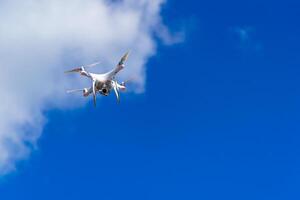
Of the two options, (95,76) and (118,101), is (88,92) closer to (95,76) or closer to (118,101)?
(95,76)

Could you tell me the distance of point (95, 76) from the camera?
71.0m

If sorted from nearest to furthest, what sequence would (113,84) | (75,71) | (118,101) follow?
1. (118,101)
2. (113,84)
3. (75,71)

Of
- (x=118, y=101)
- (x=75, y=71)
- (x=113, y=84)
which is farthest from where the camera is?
(x=75, y=71)

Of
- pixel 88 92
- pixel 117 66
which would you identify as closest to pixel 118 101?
pixel 117 66

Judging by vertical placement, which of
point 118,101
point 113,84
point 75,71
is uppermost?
point 75,71

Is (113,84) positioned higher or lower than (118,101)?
higher

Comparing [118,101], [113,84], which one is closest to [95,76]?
[113,84]

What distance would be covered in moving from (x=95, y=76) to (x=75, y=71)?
5366 mm

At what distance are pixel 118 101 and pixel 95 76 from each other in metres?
7.93

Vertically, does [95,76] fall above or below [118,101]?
above

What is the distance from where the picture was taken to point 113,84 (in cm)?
7025

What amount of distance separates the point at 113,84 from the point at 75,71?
770cm

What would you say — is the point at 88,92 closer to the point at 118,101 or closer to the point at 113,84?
the point at 113,84

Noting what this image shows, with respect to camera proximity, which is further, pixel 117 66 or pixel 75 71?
pixel 75 71
